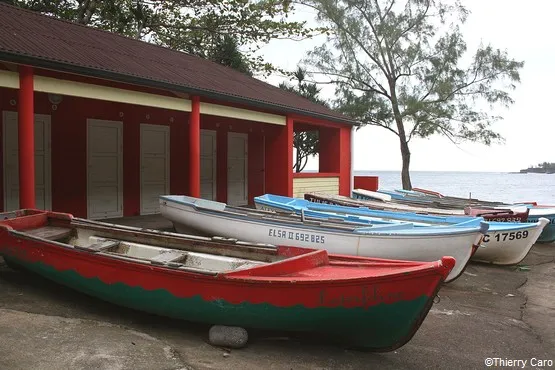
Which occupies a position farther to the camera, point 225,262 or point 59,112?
point 59,112

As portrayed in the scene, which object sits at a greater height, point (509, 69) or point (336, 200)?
point (509, 69)

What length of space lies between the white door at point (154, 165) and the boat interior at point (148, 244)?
4573mm

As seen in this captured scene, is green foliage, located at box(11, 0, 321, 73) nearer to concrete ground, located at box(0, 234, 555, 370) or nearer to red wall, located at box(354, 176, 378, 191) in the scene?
red wall, located at box(354, 176, 378, 191)

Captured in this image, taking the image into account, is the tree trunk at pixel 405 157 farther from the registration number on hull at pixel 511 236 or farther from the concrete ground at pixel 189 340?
the concrete ground at pixel 189 340

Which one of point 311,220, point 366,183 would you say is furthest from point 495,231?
point 366,183

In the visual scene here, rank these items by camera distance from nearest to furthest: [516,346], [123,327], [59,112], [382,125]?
1. [123,327]
2. [516,346]
3. [59,112]
4. [382,125]

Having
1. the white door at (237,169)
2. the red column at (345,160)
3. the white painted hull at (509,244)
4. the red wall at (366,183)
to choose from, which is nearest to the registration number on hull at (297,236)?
the white painted hull at (509,244)

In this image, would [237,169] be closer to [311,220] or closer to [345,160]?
[345,160]

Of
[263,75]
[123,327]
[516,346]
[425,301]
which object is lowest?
[516,346]

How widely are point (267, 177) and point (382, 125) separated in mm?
11644

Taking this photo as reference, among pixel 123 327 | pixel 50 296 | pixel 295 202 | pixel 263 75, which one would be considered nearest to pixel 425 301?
pixel 123 327

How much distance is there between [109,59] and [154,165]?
3342 millimetres

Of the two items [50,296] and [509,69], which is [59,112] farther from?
[509,69]

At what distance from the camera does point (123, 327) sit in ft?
15.3
